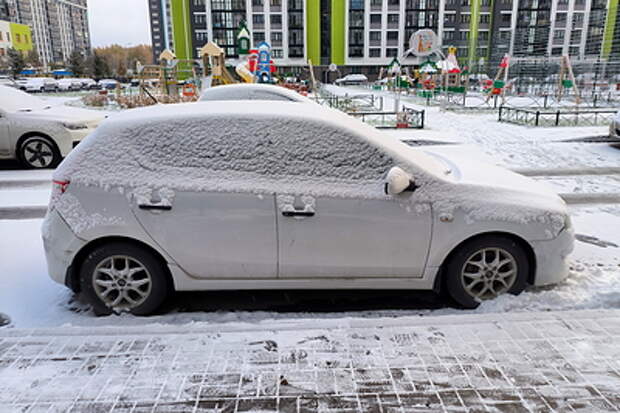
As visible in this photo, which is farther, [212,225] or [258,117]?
[258,117]

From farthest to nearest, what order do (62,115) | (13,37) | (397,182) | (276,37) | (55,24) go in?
(55,24)
(13,37)
(276,37)
(62,115)
(397,182)

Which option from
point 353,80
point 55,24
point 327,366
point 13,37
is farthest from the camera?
point 55,24

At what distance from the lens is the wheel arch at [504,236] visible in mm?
4000

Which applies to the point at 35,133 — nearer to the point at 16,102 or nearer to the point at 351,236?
the point at 16,102

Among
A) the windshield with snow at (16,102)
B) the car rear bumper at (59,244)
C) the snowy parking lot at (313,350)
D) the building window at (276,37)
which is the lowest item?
the snowy parking lot at (313,350)

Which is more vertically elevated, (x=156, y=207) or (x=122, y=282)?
(x=156, y=207)

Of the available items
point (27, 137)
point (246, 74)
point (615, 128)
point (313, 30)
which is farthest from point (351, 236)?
point (313, 30)

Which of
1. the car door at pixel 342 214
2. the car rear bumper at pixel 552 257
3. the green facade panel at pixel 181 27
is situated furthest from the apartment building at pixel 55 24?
the car rear bumper at pixel 552 257

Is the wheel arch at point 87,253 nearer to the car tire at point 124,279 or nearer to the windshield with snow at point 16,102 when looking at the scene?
the car tire at point 124,279

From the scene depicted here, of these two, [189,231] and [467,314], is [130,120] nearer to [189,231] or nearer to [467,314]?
[189,231]

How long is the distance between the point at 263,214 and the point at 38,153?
8.24 m

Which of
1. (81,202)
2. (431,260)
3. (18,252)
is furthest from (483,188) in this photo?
(18,252)

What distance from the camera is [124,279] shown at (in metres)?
3.93

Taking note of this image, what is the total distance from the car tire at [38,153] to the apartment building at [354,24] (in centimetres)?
7546
